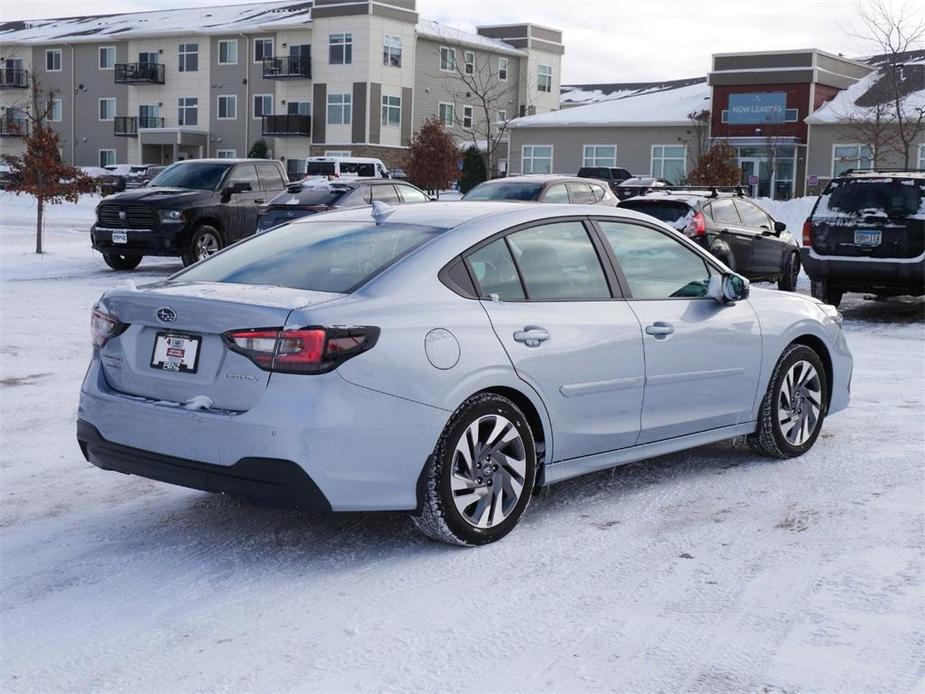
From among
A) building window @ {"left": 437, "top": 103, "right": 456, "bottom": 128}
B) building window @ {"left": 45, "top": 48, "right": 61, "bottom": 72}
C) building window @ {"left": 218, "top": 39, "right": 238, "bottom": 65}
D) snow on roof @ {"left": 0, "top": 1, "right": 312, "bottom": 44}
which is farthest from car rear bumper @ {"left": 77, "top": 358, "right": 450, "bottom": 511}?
building window @ {"left": 45, "top": 48, "right": 61, "bottom": 72}

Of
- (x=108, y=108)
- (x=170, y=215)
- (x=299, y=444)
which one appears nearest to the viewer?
(x=299, y=444)

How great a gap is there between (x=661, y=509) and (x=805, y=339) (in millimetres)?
1859

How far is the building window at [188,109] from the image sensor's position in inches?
2621

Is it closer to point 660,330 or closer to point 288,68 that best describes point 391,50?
point 288,68

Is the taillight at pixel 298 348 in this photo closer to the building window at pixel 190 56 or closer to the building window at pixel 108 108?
the building window at pixel 190 56

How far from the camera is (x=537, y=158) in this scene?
191ft

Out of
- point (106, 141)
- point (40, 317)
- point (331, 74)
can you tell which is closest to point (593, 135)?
point (331, 74)

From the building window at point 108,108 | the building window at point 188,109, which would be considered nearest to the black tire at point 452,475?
the building window at point 188,109

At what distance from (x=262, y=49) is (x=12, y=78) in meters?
19.2

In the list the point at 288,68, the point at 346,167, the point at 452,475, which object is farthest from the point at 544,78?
the point at 452,475

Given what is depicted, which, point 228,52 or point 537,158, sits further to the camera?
point 228,52

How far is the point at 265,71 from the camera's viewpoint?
207 feet

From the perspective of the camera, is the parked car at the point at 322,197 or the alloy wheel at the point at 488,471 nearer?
the alloy wheel at the point at 488,471

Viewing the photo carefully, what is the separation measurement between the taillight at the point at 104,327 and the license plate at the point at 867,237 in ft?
36.9
